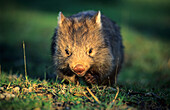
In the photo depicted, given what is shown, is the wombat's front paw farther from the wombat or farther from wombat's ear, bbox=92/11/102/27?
wombat's ear, bbox=92/11/102/27

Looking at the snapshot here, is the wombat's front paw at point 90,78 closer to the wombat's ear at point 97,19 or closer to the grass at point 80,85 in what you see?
the grass at point 80,85

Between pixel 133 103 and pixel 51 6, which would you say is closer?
pixel 133 103

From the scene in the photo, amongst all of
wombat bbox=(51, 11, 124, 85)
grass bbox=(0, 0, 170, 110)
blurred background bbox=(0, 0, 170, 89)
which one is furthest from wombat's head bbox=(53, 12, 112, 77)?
blurred background bbox=(0, 0, 170, 89)

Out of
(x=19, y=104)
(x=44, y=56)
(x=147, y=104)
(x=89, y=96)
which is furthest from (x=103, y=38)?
(x=44, y=56)

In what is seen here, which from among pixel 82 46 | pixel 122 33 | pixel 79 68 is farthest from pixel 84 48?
pixel 122 33

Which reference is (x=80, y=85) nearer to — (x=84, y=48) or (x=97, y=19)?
(x=84, y=48)

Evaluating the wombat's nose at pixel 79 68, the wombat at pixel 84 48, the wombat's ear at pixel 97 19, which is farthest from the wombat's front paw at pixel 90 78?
the wombat's ear at pixel 97 19

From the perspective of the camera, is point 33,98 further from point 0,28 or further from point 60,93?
point 0,28
